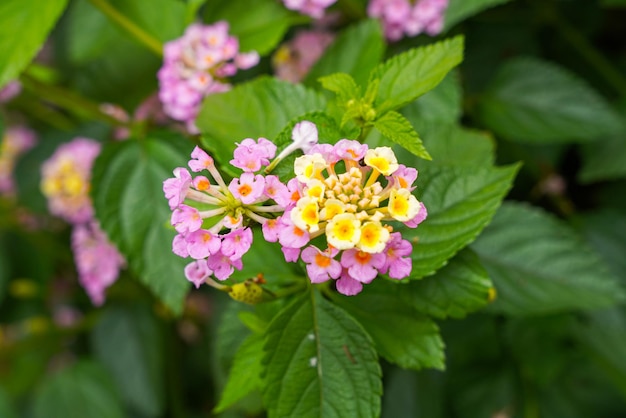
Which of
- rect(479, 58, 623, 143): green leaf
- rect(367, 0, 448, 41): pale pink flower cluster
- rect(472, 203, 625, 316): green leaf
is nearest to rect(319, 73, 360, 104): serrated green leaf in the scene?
rect(472, 203, 625, 316): green leaf

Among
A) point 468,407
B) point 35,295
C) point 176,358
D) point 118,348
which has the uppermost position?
point 35,295

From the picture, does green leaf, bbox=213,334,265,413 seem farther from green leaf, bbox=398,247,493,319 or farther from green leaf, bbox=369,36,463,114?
green leaf, bbox=369,36,463,114

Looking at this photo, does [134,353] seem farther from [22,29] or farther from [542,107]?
[542,107]


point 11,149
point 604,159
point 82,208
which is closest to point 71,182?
point 82,208

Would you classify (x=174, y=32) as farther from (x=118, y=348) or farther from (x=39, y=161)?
(x=118, y=348)

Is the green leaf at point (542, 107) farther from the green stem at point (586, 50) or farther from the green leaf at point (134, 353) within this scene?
the green leaf at point (134, 353)

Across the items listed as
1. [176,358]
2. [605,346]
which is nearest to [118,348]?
[176,358]
